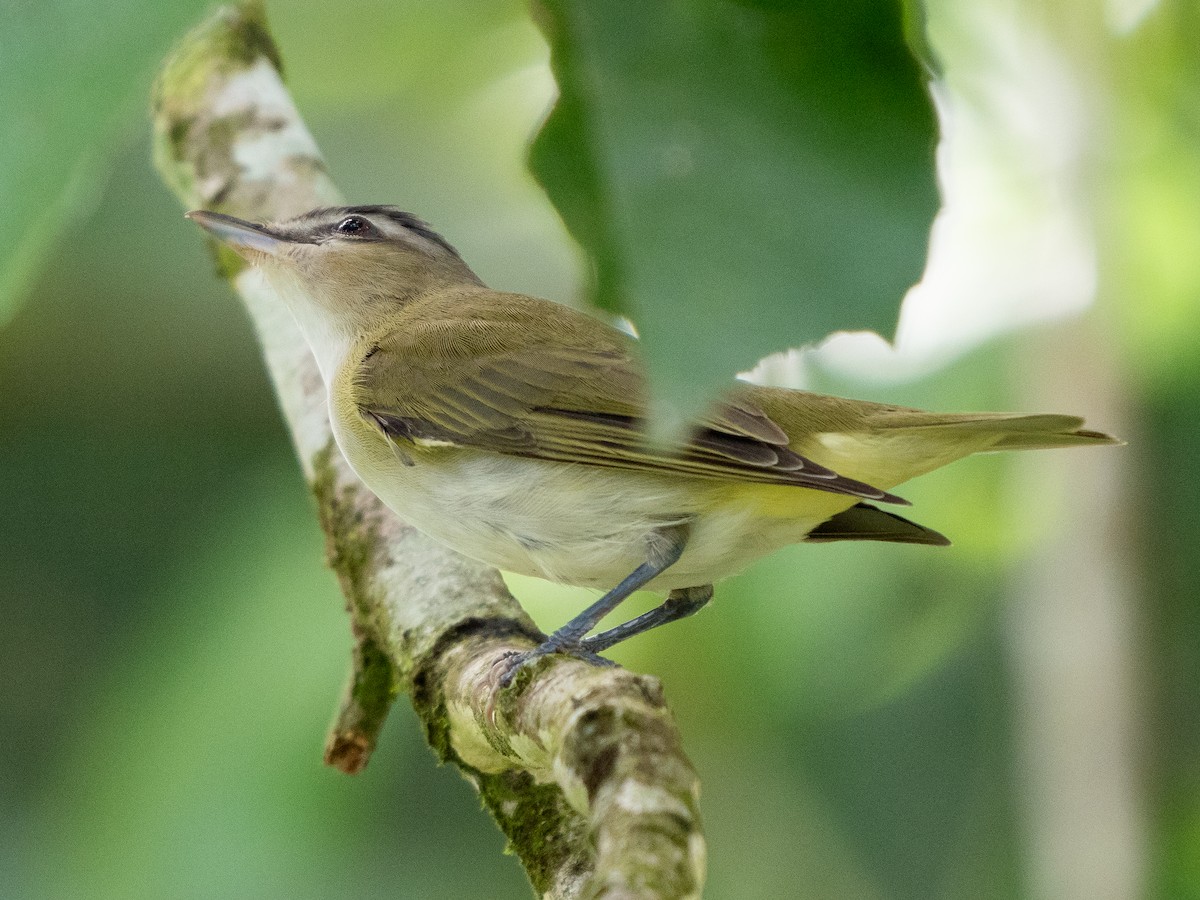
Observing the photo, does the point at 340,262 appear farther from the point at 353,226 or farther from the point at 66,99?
the point at 66,99

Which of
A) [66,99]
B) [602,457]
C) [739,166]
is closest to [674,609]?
[602,457]

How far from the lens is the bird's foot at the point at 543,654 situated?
7.23ft

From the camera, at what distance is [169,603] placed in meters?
4.84

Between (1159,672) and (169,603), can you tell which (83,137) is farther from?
(169,603)

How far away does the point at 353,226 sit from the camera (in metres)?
3.75

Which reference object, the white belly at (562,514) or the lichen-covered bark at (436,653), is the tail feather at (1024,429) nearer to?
the white belly at (562,514)

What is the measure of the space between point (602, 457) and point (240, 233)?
50.1 inches

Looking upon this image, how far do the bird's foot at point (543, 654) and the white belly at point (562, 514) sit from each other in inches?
10.8

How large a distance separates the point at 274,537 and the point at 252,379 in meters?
1.77

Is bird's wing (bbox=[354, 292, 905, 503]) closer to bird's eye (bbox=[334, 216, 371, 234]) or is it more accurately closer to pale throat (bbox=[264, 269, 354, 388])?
pale throat (bbox=[264, 269, 354, 388])

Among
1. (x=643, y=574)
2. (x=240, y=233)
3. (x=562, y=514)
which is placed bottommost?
(x=643, y=574)

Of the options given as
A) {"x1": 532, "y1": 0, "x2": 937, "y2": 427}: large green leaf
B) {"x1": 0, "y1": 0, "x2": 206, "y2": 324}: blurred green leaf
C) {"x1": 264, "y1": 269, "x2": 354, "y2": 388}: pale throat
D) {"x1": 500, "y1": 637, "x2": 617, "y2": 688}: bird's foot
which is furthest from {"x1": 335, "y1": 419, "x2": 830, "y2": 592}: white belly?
{"x1": 0, "y1": 0, "x2": 206, "y2": 324}: blurred green leaf

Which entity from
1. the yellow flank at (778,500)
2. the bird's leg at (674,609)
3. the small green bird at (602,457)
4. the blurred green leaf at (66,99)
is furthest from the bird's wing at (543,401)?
the blurred green leaf at (66,99)

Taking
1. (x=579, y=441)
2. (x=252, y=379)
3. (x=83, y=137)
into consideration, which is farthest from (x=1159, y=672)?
(x=252, y=379)
